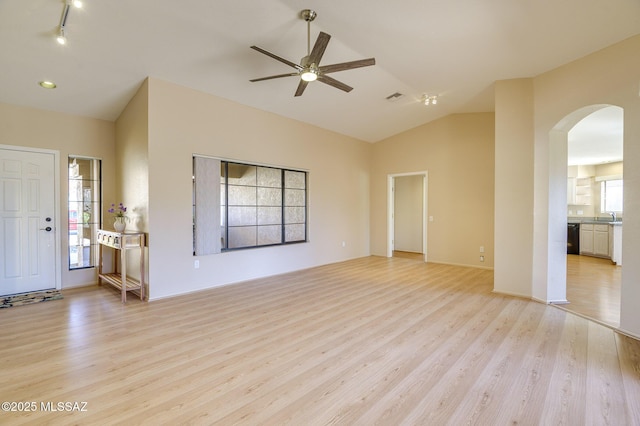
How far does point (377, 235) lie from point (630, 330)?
511 centimetres

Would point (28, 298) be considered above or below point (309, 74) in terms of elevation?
below

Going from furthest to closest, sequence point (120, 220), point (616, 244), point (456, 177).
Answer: point (456, 177)
point (616, 244)
point (120, 220)

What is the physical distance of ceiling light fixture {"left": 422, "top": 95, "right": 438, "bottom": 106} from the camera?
17.3ft

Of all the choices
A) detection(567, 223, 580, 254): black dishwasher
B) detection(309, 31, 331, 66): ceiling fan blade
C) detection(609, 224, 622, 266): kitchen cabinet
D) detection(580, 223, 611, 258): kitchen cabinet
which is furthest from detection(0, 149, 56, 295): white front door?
detection(567, 223, 580, 254): black dishwasher

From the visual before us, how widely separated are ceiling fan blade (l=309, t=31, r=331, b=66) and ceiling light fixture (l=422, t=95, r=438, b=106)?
3172 millimetres

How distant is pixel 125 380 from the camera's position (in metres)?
2.13

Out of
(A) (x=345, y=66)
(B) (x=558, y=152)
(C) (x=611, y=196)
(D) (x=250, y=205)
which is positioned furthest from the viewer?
(C) (x=611, y=196)

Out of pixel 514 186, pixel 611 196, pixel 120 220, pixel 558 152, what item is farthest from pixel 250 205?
pixel 611 196

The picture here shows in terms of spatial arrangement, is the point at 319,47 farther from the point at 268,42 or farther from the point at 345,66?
the point at 268,42

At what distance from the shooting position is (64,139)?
4543mm

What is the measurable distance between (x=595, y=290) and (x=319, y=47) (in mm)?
5234

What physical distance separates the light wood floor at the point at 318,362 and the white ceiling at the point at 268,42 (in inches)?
118

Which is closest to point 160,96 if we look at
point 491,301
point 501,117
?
point 501,117

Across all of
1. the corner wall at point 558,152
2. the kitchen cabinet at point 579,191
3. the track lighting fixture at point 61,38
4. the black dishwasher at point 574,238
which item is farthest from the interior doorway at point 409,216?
the track lighting fixture at point 61,38
